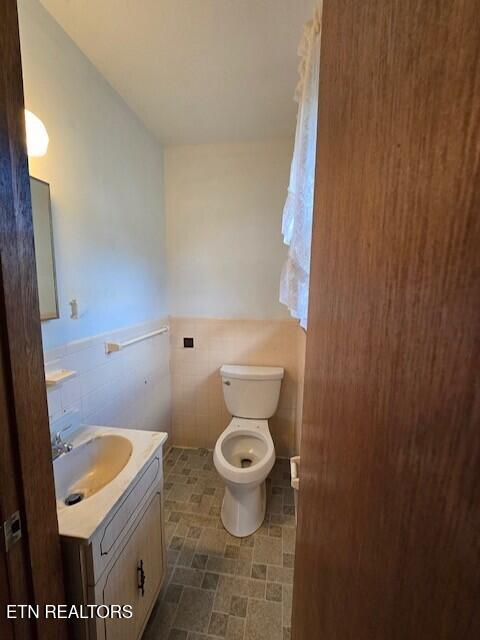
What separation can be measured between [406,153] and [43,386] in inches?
31.9

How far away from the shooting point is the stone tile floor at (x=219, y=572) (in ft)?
3.82

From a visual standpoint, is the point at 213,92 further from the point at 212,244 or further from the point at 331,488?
the point at 331,488

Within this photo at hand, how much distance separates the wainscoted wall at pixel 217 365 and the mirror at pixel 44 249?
3.92 feet

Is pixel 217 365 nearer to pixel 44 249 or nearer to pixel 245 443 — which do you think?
pixel 245 443

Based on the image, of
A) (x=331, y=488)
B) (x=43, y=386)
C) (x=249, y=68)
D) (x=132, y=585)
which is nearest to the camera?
(x=331, y=488)

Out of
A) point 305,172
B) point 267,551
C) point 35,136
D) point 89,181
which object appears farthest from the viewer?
point 267,551

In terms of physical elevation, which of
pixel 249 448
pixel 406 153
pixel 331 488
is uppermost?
pixel 406 153

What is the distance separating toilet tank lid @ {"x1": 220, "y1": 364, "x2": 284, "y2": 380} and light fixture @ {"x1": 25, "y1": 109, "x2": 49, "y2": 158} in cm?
161

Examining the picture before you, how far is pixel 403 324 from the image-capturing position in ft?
0.93

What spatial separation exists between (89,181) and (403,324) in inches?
61.1

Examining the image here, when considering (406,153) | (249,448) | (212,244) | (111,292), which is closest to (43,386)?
(406,153)

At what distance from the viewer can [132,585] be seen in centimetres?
98

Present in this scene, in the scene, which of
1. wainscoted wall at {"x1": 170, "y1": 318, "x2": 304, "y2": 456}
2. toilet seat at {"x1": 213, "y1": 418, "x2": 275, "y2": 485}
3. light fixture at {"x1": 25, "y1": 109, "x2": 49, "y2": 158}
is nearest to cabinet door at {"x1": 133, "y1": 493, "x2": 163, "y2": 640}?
toilet seat at {"x1": 213, "y1": 418, "x2": 275, "y2": 485}

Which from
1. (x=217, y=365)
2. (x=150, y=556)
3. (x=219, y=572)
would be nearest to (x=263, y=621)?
(x=219, y=572)
